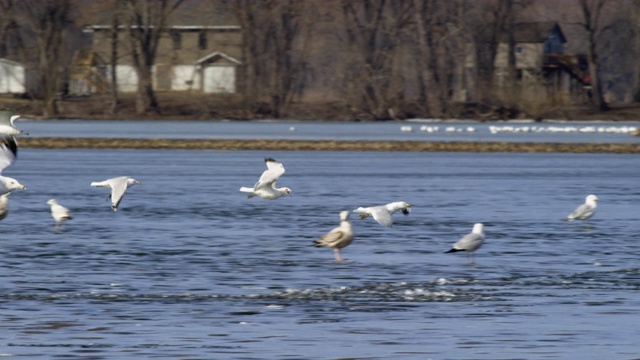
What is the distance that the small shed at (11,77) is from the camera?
9819cm

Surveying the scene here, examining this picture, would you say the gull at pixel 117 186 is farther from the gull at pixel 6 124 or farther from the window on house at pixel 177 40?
the window on house at pixel 177 40

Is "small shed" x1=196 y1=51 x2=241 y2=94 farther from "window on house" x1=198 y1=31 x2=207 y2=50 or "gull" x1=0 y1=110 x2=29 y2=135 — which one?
"gull" x1=0 y1=110 x2=29 y2=135

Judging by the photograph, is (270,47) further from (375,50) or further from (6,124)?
(6,124)

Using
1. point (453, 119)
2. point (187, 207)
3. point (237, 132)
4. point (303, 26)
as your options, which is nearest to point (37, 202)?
point (187, 207)

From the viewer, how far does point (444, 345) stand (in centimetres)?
1170

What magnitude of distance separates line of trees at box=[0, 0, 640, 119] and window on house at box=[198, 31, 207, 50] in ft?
32.0

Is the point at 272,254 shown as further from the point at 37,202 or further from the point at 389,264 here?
the point at 37,202

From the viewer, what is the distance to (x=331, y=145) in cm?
5300

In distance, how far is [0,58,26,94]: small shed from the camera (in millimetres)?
98194

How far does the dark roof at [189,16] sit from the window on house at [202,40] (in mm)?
683

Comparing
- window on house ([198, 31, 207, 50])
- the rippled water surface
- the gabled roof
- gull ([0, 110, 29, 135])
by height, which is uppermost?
gull ([0, 110, 29, 135])

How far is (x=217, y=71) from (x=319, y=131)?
37197mm

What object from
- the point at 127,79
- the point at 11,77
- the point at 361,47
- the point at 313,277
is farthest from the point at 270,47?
the point at 313,277

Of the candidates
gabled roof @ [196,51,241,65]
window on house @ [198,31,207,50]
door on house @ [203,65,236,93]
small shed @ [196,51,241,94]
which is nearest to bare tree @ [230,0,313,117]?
door on house @ [203,65,236,93]
